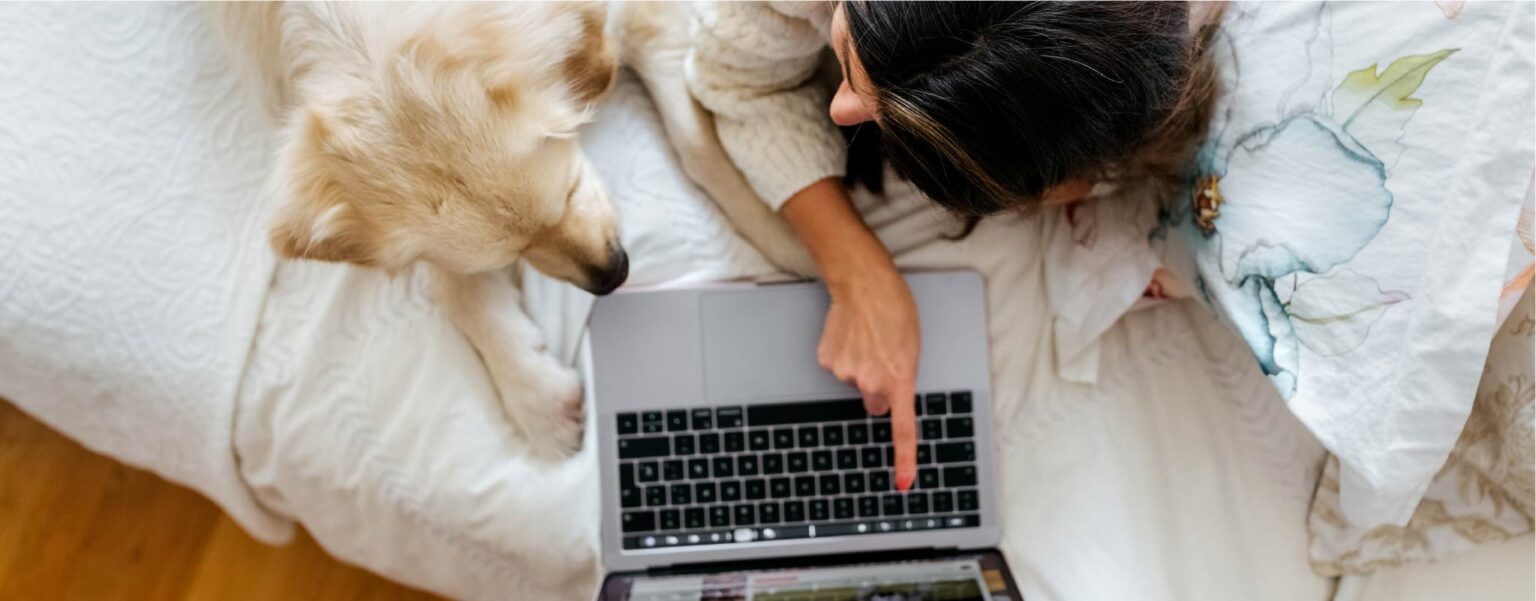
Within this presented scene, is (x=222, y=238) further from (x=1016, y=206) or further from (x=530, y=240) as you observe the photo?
(x=1016, y=206)

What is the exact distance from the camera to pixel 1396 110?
0.77 metres

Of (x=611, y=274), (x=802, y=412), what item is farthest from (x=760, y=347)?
(x=611, y=274)

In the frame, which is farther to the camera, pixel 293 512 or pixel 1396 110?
pixel 293 512

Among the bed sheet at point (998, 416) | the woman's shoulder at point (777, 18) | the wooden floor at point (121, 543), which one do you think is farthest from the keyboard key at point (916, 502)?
the wooden floor at point (121, 543)

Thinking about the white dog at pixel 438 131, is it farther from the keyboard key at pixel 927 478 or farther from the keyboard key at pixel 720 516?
the keyboard key at pixel 927 478

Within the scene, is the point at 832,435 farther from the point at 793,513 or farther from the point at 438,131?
the point at 438,131

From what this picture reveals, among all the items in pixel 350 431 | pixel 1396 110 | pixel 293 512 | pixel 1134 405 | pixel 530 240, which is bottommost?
pixel 293 512

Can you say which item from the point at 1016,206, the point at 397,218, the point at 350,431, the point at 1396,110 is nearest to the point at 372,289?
the point at 350,431

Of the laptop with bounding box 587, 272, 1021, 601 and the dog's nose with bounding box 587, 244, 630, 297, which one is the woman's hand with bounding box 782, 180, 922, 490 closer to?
the laptop with bounding box 587, 272, 1021, 601

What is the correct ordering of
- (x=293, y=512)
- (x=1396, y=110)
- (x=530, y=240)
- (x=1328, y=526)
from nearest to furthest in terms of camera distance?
(x=1396, y=110), (x=530, y=240), (x=1328, y=526), (x=293, y=512)

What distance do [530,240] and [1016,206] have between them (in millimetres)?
450

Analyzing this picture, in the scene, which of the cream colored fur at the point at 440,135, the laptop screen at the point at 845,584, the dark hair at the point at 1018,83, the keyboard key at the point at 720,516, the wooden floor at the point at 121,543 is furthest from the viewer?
the wooden floor at the point at 121,543

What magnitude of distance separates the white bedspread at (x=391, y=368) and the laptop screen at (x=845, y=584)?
0.10 m

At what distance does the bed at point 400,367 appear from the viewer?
3.39ft
